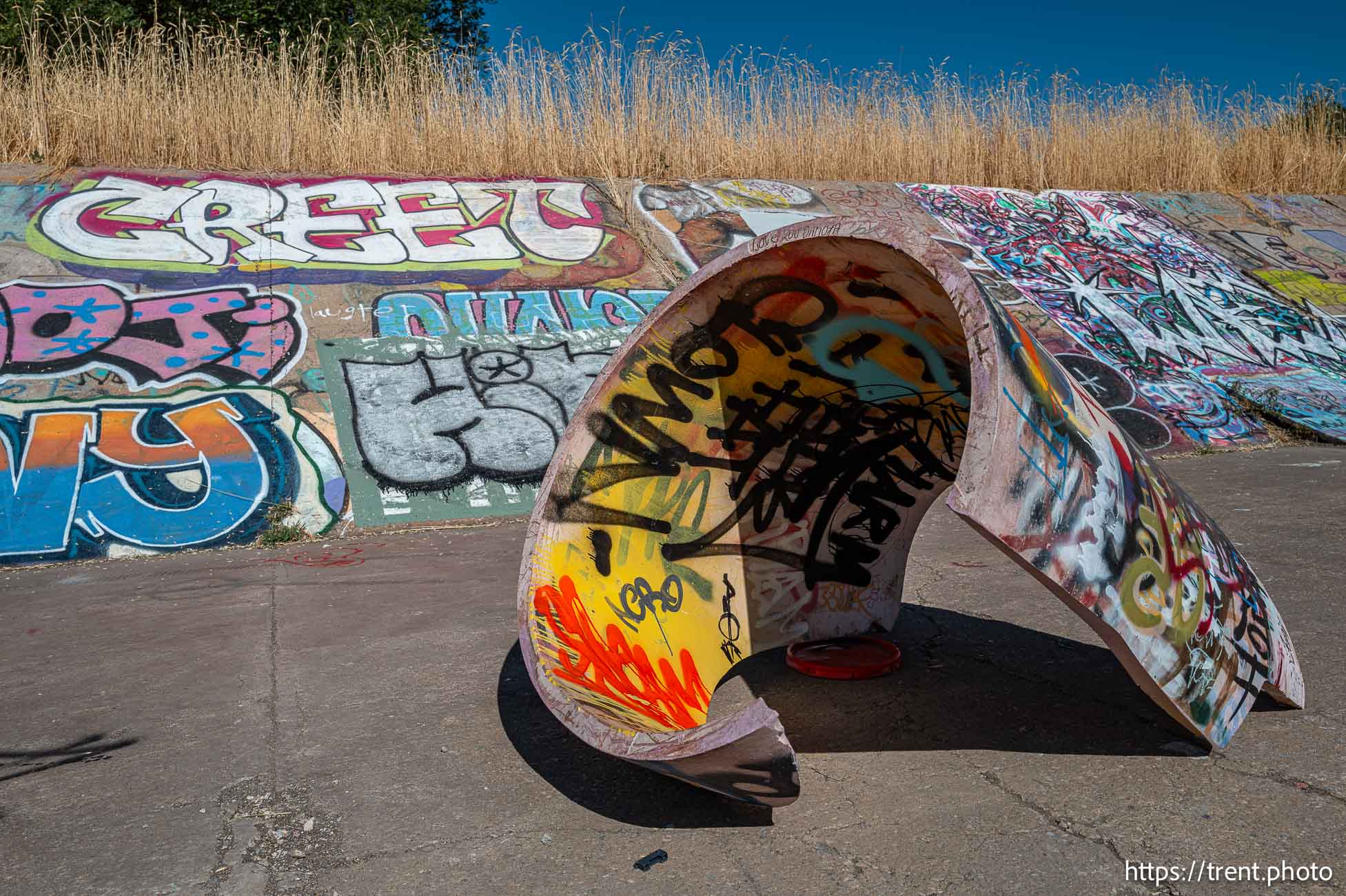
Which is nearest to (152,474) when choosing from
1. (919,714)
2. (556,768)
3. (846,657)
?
(556,768)

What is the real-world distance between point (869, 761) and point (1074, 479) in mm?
1246

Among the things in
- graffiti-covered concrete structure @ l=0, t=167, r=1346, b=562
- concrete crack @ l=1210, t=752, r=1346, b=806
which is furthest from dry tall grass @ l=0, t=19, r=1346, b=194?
concrete crack @ l=1210, t=752, r=1346, b=806

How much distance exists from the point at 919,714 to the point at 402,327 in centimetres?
621

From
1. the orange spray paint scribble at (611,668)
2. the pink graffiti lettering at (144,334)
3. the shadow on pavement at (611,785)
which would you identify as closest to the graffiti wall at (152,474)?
the pink graffiti lettering at (144,334)

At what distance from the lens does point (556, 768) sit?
11.4ft

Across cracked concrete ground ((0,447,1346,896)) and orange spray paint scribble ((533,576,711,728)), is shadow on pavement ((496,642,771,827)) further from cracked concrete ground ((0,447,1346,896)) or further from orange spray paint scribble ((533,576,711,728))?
orange spray paint scribble ((533,576,711,728))

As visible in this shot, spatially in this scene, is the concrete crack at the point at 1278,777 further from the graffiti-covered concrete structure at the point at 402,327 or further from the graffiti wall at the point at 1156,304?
the graffiti wall at the point at 1156,304

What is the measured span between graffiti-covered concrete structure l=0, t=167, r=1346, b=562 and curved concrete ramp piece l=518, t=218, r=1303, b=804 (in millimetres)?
1726

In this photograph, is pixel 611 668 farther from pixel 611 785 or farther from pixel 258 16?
pixel 258 16

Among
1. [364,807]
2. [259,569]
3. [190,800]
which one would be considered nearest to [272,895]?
[364,807]

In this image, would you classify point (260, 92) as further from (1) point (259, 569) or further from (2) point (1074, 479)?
(2) point (1074, 479)

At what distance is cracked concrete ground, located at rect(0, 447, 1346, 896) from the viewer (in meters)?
2.77

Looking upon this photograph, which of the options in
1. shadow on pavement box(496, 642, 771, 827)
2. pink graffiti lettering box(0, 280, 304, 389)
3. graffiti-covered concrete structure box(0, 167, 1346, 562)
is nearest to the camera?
shadow on pavement box(496, 642, 771, 827)

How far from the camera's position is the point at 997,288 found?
11070 mm
